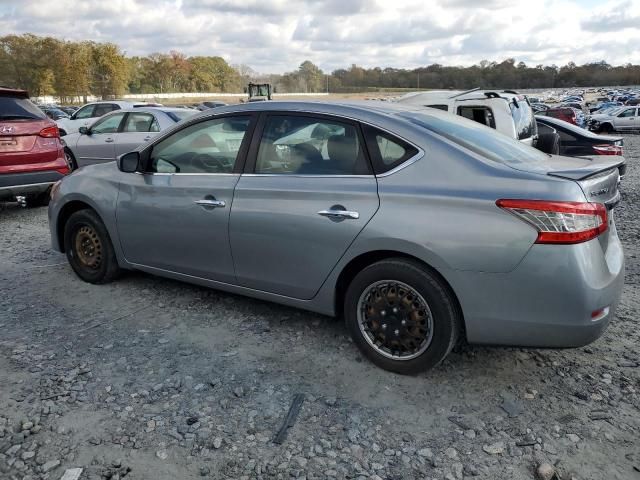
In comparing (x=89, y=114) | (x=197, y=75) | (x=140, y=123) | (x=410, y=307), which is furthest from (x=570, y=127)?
(x=197, y=75)

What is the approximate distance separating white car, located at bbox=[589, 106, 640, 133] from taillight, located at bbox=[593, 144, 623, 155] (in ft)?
69.5

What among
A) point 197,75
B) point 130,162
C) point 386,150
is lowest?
point 130,162

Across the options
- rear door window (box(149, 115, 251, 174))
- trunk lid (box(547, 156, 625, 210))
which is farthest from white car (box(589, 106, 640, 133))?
rear door window (box(149, 115, 251, 174))

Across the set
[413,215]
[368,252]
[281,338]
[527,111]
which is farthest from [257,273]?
[527,111]

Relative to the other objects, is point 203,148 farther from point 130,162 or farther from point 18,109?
point 18,109

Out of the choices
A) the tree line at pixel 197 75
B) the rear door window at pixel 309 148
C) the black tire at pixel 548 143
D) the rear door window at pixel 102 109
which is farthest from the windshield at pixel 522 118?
the tree line at pixel 197 75

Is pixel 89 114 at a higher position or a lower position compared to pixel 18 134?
higher

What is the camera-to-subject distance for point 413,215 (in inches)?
117

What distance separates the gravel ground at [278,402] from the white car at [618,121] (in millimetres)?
27775

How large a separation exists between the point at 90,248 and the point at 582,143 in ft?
29.7

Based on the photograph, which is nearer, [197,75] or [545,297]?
[545,297]

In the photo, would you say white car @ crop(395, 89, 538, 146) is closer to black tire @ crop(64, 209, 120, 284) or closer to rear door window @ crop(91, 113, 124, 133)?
black tire @ crop(64, 209, 120, 284)

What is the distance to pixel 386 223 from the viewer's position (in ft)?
9.98

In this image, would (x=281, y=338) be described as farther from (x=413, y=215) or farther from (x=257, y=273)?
(x=413, y=215)
